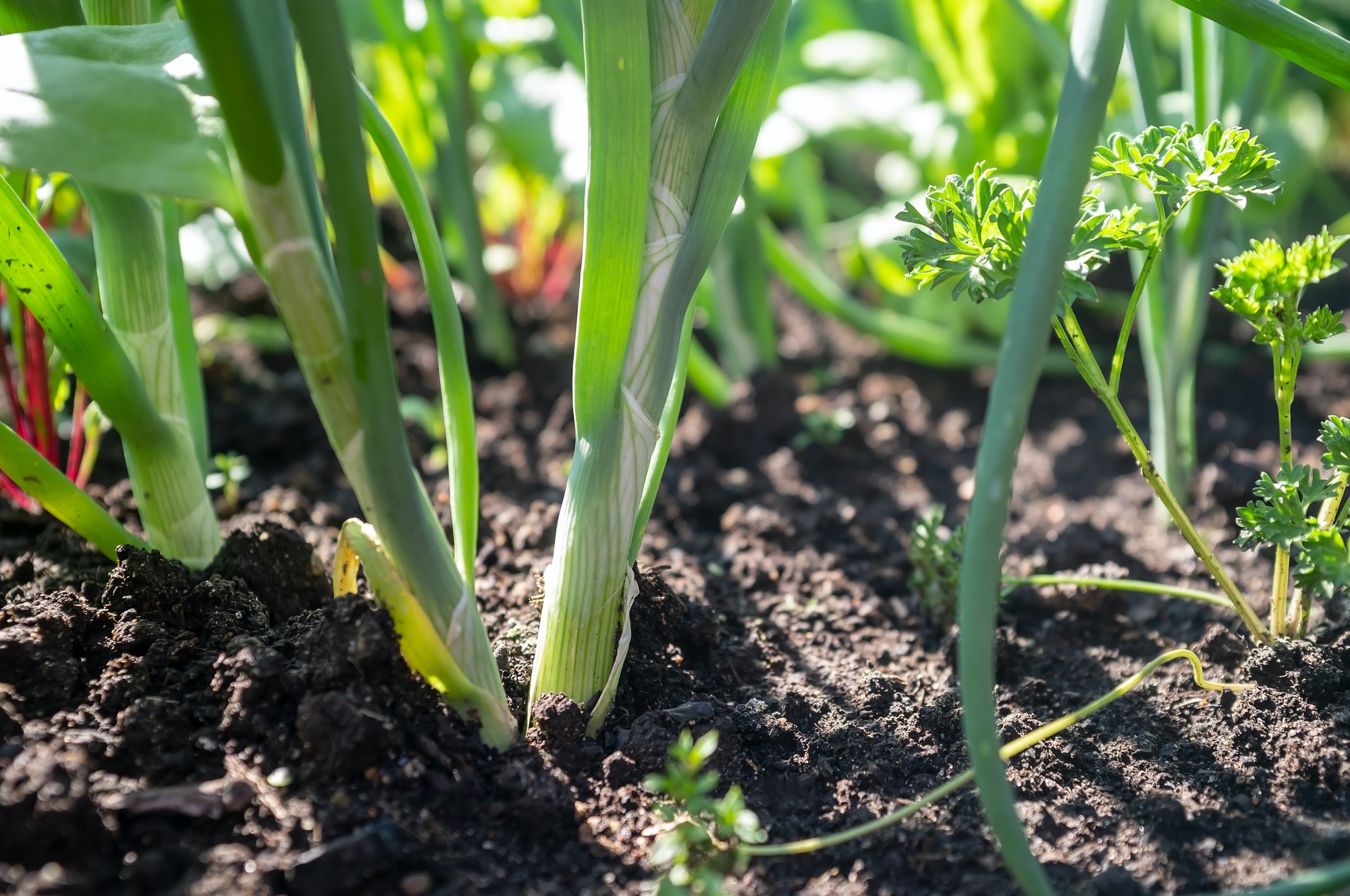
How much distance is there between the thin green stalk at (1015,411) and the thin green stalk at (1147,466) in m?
0.19

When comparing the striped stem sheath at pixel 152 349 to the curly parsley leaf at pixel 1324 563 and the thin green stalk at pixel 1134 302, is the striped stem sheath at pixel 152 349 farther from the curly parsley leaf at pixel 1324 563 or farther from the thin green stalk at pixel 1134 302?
the curly parsley leaf at pixel 1324 563

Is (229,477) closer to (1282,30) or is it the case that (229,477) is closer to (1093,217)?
(1093,217)

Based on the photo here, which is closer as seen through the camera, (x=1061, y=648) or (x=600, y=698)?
(x=600, y=698)

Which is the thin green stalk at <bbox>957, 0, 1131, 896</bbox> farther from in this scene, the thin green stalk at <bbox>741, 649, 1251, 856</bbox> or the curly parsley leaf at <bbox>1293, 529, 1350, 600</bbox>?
the curly parsley leaf at <bbox>1293, 529, 1350, 600</bbox>

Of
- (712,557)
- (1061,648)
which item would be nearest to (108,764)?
(712,557)

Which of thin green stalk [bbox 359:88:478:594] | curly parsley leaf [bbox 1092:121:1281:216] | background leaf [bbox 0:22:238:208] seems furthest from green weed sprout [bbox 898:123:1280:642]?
background leaf [bbox 0:22:238:208]

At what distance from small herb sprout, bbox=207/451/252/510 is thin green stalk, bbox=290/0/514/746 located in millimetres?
572

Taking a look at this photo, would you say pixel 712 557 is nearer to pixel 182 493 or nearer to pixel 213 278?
pixel 182 493

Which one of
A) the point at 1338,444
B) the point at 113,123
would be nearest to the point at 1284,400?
the point at 1338,444

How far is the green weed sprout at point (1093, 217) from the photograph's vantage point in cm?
80

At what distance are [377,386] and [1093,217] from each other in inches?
22.4

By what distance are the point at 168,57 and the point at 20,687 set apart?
1.65 ft

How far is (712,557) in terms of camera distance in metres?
1.27

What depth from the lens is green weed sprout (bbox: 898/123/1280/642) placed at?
80 cm
